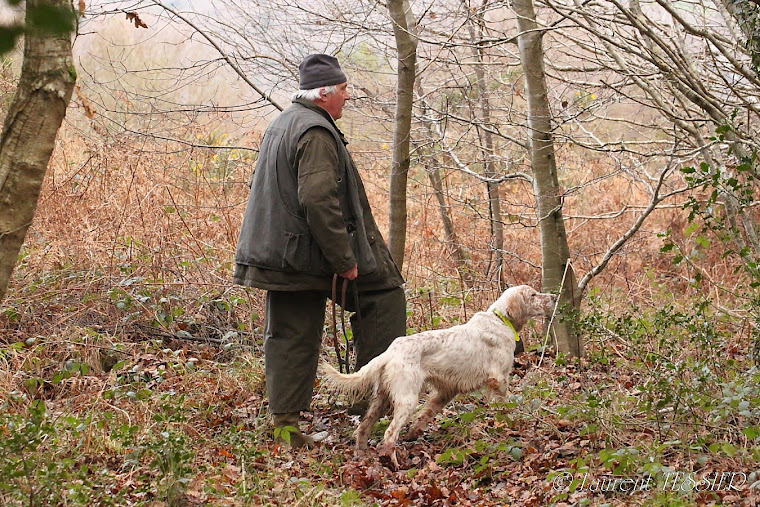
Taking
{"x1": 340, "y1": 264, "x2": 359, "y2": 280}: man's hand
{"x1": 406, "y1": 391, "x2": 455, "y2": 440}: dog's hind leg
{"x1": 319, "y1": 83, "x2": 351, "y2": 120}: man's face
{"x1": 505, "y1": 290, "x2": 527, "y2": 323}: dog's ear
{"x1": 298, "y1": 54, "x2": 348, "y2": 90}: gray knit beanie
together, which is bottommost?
{"x1": 406, "y1": 391, "x2": 455, "y2": 440}: dog's hind leg

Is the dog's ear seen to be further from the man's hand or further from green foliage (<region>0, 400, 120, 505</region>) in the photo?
green foliage (<region>0, 400, 120, 505</region>)

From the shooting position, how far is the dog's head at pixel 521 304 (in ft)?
19.1

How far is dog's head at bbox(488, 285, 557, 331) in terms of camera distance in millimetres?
5836

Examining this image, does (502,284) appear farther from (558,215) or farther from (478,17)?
(478,17)

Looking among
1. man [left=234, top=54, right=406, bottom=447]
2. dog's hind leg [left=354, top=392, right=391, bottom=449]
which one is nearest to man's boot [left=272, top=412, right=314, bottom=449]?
man [left=234, top=54, right=406, bottom=447]

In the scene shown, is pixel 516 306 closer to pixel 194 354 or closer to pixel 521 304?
pixel 521 304

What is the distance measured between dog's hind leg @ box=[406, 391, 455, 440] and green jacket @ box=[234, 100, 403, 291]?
1035 mm

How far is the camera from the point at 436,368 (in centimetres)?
526

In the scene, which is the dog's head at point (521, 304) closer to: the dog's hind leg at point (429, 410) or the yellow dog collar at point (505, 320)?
the yellow dog collar at point (505, 320)

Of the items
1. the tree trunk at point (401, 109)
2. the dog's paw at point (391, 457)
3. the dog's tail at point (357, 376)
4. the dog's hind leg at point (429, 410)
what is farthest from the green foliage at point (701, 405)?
the tree trunk at point (401, 109)

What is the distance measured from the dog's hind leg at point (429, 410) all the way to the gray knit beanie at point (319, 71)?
2.23m

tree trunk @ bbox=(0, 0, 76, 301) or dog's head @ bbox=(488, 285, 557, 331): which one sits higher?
tree trunk @ bbox=(0, 0, 76, 301)

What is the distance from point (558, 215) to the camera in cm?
675

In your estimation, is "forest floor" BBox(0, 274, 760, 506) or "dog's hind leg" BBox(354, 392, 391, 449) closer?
"forest floor" BBox(0, 274, 760, 506)
